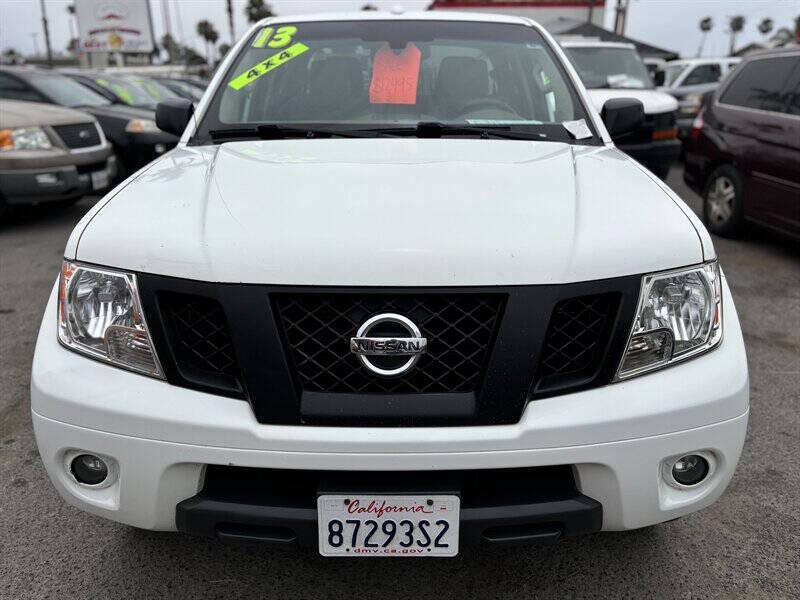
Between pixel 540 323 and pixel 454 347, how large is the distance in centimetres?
20

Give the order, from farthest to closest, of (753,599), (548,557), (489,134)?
(489,134), (548,557), (753,599)

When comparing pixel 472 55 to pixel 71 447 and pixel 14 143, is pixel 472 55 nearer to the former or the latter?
pixel 71 447

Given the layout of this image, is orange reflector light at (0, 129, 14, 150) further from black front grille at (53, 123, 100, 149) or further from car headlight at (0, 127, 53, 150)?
black front grille at (53, 123, 100, 149)

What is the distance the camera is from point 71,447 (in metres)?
1.69

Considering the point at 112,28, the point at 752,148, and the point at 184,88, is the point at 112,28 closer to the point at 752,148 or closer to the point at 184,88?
the point at 184,88

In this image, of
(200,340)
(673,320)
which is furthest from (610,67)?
(200,340)

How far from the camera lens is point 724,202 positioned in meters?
6.26

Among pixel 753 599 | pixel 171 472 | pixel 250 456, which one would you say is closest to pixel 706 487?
pixel 753 599

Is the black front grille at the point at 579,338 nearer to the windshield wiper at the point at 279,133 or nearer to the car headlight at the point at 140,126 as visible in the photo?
the windshield wiper at the point at 279,133

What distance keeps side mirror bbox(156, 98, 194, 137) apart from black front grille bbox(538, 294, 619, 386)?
1.90m

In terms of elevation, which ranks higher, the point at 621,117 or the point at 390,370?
the point at 621,117

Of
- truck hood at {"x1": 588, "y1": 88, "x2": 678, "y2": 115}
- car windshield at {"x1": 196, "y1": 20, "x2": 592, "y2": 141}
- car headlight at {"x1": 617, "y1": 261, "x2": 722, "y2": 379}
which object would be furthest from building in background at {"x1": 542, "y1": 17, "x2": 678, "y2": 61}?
car headlight at {"x1": 617, "y1": 261, "x2": 722, "y2": 379}

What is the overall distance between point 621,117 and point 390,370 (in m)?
1.81

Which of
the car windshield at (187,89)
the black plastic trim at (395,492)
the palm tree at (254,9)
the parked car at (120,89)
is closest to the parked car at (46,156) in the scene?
the parked car at (120,89)
